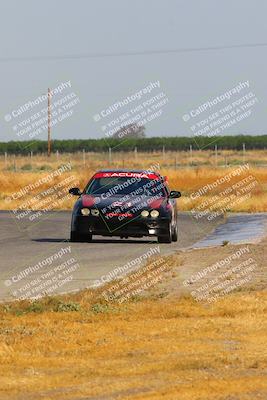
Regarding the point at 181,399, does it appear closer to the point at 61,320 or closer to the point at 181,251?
the point at 61,320

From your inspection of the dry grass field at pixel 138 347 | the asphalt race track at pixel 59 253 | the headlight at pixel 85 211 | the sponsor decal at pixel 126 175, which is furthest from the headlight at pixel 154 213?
the dry grass field at pixel 138 347

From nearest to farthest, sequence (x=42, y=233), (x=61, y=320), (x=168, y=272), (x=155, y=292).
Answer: (x=61, y=320) < (x=155, y=292) < (x=168, y=272) < (x=42, y=233)

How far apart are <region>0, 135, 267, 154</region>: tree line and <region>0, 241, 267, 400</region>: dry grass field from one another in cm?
12030

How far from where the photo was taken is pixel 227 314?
1512cm

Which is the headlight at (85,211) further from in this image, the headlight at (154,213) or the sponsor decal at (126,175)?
the sponsor decal at (126,175)

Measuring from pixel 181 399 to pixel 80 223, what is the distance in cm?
1806

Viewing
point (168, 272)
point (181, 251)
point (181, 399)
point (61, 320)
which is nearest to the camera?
point (181, 399)

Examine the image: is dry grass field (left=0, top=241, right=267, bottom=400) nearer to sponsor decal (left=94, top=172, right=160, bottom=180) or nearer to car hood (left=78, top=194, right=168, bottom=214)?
car hood (left=78, top=194, right=168, bottom=214)

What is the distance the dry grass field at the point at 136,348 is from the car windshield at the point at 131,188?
10.9 meters

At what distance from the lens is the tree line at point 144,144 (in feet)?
458

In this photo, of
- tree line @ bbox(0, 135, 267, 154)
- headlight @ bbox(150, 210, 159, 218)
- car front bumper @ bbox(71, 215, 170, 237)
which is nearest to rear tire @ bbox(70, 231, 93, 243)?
car front bumper @ bbox(71, 215, 170, 237)

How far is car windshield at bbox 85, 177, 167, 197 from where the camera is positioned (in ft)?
93.3

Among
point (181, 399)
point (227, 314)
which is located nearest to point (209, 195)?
point (227, 314)

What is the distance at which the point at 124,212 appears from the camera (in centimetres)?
2755
